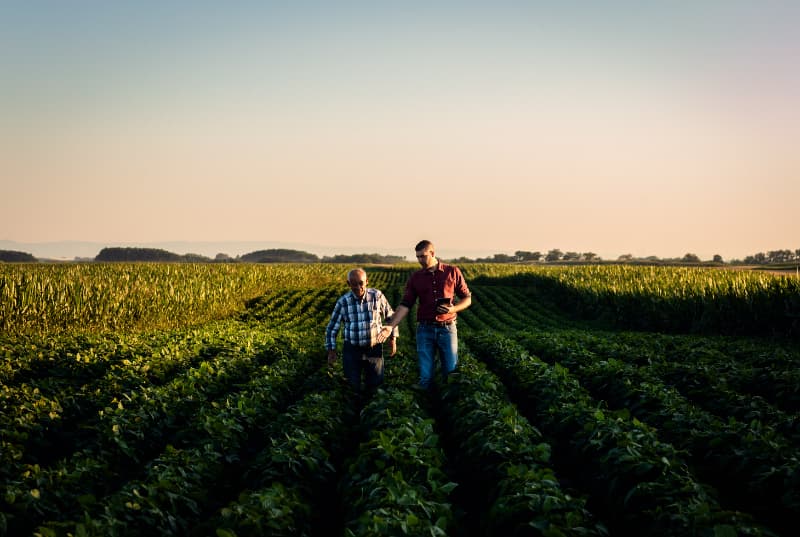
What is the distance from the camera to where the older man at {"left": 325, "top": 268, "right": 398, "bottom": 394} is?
9836 mm

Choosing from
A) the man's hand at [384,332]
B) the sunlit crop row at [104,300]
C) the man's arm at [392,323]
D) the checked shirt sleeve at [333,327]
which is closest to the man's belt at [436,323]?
the man's arm at [392,323]

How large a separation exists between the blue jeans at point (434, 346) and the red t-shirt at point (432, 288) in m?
0.22

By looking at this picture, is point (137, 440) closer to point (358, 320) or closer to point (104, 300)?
point (358, 320)

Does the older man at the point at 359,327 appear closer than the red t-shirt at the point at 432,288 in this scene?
Yes

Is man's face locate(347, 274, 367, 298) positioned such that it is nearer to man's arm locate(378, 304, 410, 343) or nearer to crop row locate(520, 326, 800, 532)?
man's arm locate(378, 304, 410, 343)

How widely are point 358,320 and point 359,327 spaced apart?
0.39ft

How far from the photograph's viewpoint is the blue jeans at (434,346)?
10328mm

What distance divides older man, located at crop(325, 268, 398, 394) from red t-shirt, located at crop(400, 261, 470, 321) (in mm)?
520

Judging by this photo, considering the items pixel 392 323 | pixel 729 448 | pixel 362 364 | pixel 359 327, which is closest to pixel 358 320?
pixel 359 327

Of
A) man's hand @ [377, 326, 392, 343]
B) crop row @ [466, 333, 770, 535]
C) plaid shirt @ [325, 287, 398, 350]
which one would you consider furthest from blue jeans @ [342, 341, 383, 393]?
crop row @ [466, 333, 770, 535]

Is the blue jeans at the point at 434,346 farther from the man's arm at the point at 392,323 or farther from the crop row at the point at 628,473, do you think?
the crop row at the point at 628,473

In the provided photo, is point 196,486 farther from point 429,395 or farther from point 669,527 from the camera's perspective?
point 429,395

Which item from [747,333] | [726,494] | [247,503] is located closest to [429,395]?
[726,494]

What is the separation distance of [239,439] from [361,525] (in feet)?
12.4
